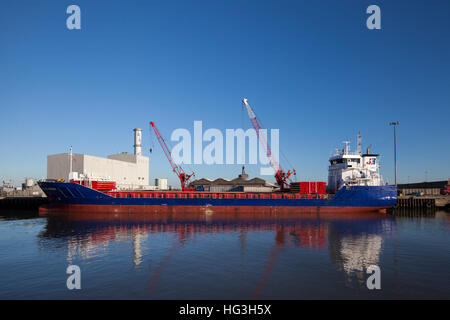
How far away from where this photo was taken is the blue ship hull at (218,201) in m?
51.3

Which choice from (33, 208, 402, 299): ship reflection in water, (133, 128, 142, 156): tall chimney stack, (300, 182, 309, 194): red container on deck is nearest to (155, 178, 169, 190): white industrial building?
(133, 128, 142, 156): tall chimney stack

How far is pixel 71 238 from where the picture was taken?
29734 millimetres

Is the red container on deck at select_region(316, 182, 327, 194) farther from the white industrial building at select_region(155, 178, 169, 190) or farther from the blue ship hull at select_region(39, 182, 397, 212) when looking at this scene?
the white industrial building at select_region(155, 178, 169, 190)

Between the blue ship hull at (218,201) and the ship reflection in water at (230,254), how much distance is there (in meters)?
10.9

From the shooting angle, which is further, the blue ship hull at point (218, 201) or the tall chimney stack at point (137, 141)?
the tall chimney stack at point (137, 141)

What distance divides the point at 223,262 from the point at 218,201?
31571 millimetres

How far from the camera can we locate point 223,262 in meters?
20.9
